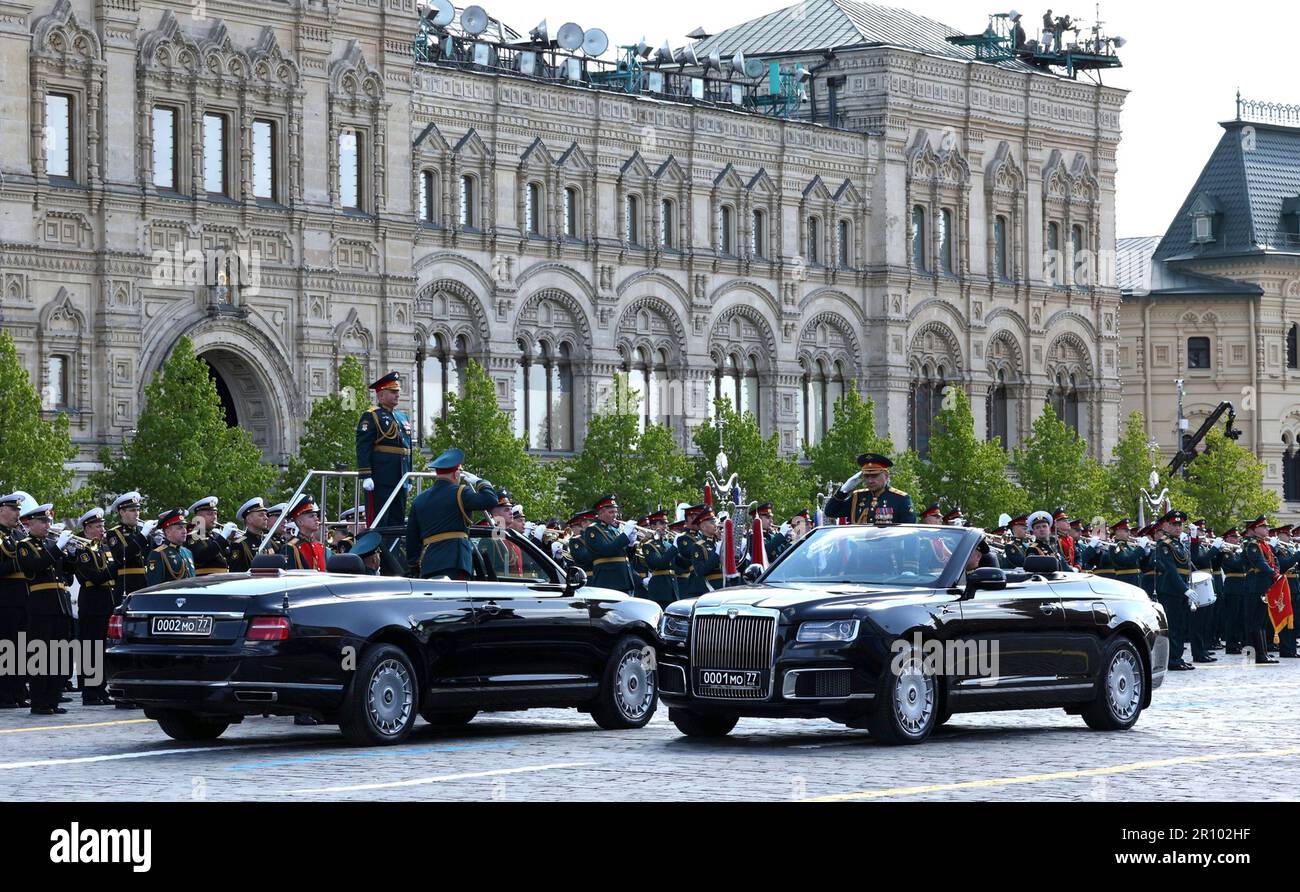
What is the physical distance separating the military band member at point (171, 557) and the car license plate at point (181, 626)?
4147mm

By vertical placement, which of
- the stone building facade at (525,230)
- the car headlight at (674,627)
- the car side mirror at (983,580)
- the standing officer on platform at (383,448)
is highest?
the stone building facade at (525,230)

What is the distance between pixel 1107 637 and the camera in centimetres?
1992

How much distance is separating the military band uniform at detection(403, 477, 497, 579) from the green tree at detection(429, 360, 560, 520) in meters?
33.2

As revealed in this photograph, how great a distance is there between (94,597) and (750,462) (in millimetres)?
37458

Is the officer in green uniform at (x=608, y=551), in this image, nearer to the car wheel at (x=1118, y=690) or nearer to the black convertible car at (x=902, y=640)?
the black convertible car at (x=902, y=640)

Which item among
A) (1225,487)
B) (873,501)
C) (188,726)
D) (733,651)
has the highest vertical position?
(1225,487)

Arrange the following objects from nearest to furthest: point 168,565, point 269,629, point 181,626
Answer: point 269,629, point 181,626, point 168,565

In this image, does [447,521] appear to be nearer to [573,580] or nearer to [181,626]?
[573,580]

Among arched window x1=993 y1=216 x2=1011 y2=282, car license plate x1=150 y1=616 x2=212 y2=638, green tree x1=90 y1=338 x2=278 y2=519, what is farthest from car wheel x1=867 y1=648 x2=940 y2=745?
arched window x1=993 y1=216 x2=1011 y2=282

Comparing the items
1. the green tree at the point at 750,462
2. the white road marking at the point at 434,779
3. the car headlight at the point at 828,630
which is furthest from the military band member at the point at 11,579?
the green tree at the point at 750,462

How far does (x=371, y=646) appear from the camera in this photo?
17.7 metres

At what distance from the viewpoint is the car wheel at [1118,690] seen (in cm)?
1984

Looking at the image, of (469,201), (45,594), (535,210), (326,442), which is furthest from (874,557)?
(535,210)
